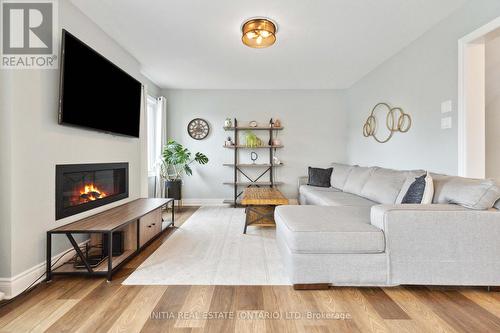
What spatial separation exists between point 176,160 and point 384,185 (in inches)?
143

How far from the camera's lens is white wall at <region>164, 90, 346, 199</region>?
17.9 ft

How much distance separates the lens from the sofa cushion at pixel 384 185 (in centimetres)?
289

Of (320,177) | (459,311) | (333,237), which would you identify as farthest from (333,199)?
(459,311)

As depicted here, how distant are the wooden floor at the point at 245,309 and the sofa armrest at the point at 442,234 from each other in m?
0.30

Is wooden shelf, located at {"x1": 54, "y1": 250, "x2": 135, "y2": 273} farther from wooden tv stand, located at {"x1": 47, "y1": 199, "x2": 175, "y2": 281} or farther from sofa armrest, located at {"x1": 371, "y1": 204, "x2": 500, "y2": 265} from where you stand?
sofa armrest, located at {"x1": 371, "y1": 204, "x2": 500, "y2": 265}

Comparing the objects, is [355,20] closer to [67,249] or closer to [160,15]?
[160,15]

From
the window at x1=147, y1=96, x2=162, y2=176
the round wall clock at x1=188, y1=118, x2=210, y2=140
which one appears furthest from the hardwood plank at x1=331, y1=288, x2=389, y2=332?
the round wall clock at x1=188, y1=118, x2=210, y2=140

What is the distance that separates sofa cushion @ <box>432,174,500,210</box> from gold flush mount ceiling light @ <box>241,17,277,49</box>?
7.42ft

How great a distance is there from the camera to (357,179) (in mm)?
3818

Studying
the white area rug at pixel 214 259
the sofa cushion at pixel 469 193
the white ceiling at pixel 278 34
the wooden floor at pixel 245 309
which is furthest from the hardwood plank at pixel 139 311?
the white ceiling at pixel 278 34

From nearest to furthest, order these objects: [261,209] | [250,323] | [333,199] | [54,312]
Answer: [250,323] < [54,312] < [333,199] < [261,209]

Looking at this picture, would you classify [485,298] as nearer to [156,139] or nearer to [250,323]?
[250,323]

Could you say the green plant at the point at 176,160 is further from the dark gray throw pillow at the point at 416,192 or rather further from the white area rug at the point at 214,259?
the dark gray throw pillow at the point at 416,192

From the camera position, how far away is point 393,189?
290 centimetres
